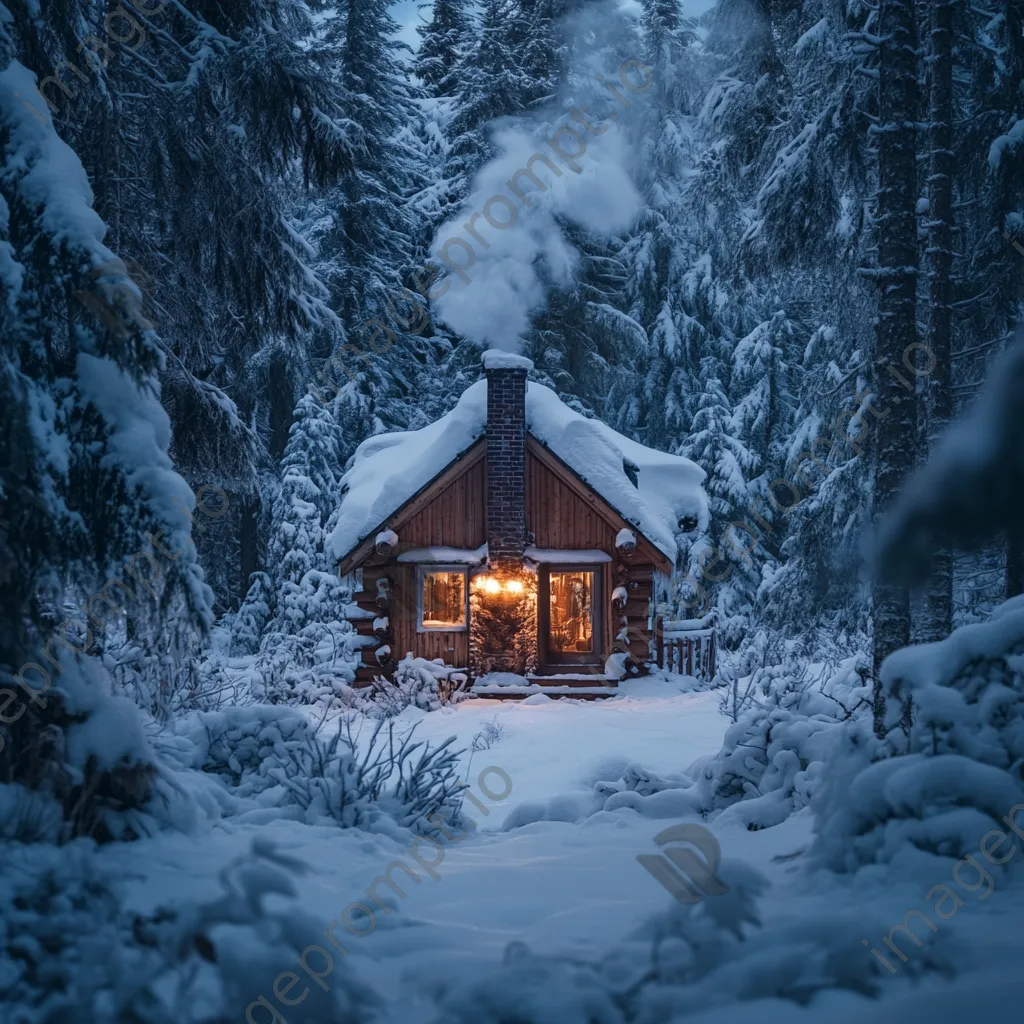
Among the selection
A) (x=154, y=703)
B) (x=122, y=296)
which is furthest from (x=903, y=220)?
(x=154, y=703)

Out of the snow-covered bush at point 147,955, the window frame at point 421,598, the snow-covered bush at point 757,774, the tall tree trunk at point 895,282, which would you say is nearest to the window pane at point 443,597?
the window frame at point 421,598

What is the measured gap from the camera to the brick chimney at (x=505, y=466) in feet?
54.1

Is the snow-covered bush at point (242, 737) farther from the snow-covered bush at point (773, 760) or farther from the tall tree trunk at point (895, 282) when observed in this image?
the tall tree trunk at point (895, 282)

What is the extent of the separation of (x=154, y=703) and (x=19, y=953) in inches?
179

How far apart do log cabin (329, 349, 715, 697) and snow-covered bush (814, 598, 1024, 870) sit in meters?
12.2

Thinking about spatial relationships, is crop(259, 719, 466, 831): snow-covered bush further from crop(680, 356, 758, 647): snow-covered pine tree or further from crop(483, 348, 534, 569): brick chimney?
crop(680, 356, 758, 647): snow-covered pine tree

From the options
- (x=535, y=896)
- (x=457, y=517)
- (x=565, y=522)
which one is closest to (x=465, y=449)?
(x=457, y=517)

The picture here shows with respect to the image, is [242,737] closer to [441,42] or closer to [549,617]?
[549,617]

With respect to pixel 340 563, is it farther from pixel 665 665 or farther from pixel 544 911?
pixel 544 911

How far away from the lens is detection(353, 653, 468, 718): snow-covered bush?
14430 mm

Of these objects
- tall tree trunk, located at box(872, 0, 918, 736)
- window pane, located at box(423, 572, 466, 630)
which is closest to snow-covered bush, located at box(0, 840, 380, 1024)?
tall tree trunk, located at box(872, 0, 918, 736)

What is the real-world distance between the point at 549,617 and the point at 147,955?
14.5 meters

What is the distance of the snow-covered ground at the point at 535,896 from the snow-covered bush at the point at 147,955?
0.10 meters

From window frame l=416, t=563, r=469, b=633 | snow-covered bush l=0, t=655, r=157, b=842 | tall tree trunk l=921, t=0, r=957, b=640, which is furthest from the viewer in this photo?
window frame l=416, t=563, r=469, b=633
